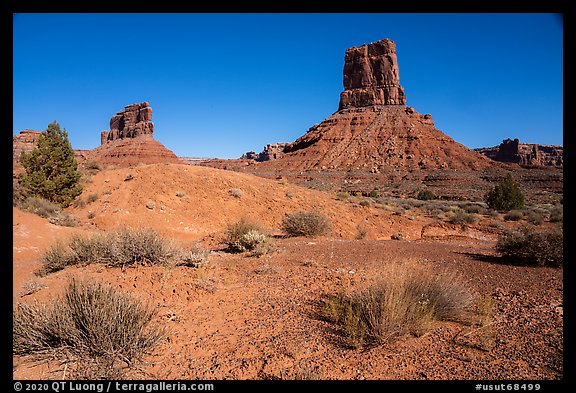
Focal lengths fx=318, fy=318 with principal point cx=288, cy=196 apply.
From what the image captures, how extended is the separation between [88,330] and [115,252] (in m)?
3.00

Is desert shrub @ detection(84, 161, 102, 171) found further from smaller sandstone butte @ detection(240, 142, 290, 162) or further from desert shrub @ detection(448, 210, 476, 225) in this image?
smaller sandstone butte @ detection(240, 142, 290, 162)

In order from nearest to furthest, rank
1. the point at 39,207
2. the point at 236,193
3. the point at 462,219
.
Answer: the point at 39,207 < the point at 236,193 < the point at 462,219

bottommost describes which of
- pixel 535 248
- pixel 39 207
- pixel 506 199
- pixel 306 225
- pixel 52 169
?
pixel 535 248

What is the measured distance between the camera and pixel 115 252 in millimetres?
6184

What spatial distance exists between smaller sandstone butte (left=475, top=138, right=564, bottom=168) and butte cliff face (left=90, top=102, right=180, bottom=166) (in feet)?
369

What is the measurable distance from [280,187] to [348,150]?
48459 millimetres

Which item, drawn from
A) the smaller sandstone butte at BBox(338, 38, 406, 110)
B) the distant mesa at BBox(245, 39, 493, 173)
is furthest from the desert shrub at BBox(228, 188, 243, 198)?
the smaller sandstone butte at BBox(338, 38, 406, 110)

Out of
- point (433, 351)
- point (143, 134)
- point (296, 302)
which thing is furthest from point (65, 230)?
point (143, 134)

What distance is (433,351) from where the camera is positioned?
3.38m

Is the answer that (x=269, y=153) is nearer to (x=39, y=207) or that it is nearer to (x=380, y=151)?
(x=380, y=151)

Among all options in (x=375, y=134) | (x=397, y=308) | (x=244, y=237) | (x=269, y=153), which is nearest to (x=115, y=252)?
(x=244, y=237)

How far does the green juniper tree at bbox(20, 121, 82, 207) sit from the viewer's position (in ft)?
49.6
